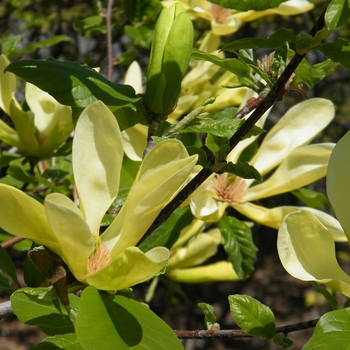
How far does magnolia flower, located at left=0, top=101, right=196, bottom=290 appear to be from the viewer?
2.07 feet

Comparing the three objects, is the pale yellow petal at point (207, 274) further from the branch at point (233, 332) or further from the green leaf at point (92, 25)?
the green leaf at point (92, 25)

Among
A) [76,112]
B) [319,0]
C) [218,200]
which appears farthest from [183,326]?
[76,112]

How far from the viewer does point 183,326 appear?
14.2 ft

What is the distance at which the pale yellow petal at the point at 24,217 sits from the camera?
63 centimetres

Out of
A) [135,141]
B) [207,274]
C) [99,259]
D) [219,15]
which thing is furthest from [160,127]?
[219,15]

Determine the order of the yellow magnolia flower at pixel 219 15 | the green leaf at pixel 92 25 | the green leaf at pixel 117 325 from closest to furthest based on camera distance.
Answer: the green leaf at pixel 117 325 → the yellow magnolia flower at pixel 219 15 → the green leaf at pixel 92 25

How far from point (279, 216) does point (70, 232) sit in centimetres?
56

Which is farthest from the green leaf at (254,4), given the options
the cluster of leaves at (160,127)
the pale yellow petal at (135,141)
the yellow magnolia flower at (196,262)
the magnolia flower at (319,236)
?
the yellow magnolia flower at (196,262)

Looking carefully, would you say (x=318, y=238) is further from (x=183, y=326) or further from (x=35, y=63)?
(x=183, y=326)

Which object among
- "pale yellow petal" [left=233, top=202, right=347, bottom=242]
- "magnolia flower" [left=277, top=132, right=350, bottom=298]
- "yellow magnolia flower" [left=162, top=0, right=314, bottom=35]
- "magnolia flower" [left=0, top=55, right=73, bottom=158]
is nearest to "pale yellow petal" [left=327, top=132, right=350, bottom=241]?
"magnolia flower" [left=277, top=132, right=350, bottom=298]

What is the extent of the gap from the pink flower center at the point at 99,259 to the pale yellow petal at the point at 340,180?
29cm

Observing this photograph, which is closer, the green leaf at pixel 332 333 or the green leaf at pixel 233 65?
the green leaf at pixel 332 333

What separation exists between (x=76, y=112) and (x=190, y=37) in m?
0.20

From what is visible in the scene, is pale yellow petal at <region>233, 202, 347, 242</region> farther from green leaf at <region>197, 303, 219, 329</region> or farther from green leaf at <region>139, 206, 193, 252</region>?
green leaf at <region>197, 303, 219, 329</region>
